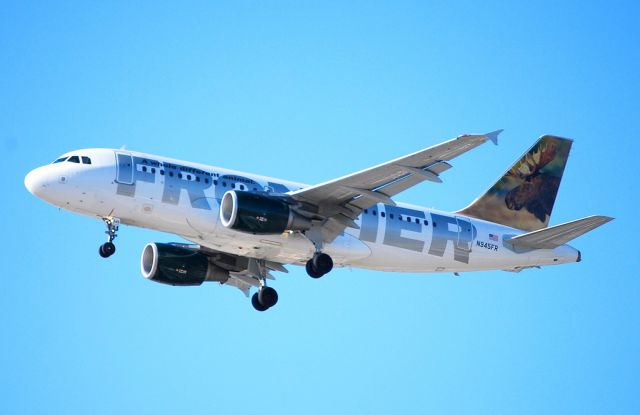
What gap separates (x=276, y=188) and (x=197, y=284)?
6.55 m

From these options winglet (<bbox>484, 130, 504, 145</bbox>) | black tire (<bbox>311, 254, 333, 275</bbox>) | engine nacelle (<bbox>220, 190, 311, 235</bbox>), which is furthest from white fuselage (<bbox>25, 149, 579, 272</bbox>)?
winglet (<bbox>484, 130, 504, 145</bbox>)

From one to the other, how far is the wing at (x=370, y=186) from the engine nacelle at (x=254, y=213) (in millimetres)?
1060

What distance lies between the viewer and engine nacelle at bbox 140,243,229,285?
46.4 meters

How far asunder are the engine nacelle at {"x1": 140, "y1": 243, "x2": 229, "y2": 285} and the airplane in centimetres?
4

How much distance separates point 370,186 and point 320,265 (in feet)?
12.6

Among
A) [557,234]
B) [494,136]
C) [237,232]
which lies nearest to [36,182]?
[237,232]

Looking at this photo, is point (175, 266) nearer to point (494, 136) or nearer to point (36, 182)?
point (36, 182)

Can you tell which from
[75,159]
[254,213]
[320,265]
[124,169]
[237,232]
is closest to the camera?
[254,213]

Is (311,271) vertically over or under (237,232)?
under

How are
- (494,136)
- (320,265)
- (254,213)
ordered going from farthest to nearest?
1. (320,265)
2. (254,213)
3. (494,136)

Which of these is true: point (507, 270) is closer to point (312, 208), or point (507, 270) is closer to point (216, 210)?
point (312, 208)

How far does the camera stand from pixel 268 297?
152 feet

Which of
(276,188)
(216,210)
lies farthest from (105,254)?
(276,188)

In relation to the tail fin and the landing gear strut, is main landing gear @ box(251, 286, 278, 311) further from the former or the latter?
the tail fin
